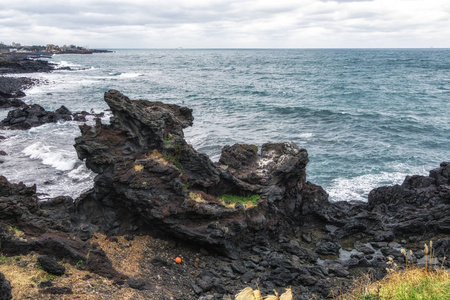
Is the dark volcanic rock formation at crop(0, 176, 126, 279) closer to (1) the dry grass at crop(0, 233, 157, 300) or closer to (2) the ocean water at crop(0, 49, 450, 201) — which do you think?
(1) the dry grass at crop(0, 233, 157, 300)

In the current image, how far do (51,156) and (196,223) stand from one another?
21104 millimetres

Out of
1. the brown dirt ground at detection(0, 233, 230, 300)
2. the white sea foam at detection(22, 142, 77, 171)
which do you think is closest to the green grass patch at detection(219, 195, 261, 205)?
the brown dirt ground at detection(0, 233, 230, 300)

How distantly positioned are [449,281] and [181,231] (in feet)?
37.0

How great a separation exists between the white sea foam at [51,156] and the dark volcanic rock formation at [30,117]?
405 inches

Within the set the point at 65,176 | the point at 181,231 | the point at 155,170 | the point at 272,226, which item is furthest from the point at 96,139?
the point at 65,176

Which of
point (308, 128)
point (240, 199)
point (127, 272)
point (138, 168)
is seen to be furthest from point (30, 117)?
point (127, 272)

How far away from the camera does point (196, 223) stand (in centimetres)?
1722

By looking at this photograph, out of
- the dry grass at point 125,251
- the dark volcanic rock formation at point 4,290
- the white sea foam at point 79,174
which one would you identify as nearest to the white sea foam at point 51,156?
the white sea foam at point 79,174

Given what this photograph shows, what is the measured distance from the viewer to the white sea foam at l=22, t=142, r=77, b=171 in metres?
30.9

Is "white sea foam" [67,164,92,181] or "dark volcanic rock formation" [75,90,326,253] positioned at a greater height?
"dark volcanic rock formation" [75,90,326,253]

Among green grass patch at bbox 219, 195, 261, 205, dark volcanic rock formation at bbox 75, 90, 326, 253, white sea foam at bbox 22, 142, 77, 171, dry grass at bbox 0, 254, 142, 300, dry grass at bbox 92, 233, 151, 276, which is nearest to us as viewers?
dry grass at bbox 0, 254, 142, 300

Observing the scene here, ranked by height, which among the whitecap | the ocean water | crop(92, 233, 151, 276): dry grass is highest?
the ocean water

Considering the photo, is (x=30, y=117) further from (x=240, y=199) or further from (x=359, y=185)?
(x=359, y=185)

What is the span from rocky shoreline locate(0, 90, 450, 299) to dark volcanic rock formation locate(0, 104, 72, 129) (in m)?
29.2
